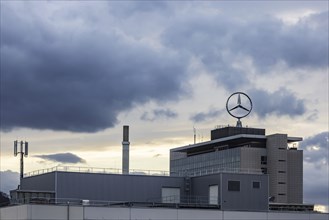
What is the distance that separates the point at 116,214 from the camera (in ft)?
294

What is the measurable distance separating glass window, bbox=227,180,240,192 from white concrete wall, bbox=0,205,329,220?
497 inches

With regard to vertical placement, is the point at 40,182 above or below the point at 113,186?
above

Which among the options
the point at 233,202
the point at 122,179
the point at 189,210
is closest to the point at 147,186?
the point at 122,179

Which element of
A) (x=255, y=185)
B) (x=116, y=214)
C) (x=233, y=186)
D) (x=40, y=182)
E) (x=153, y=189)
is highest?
(x=40, y=182)

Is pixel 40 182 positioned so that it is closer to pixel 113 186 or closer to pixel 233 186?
pixel 113 186

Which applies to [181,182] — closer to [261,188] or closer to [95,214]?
[261,188]

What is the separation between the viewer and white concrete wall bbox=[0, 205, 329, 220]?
291 feet

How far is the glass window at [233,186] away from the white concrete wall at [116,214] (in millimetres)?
12619

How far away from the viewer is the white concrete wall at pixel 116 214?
8862cm

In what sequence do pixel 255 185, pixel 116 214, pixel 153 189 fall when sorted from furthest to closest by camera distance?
1. pixel 153 189
2. pixel 255 185
3. pixel 116 214

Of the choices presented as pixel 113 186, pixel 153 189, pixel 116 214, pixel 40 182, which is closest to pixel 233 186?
pixel 153 189

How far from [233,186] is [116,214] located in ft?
84.4

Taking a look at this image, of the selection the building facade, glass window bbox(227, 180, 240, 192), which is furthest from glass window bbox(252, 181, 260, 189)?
glass window bbox(227, 180, 240, 192)

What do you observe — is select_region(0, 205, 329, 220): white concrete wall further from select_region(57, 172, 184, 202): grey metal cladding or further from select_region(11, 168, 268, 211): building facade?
select_region(57, 172, 184, 202): grey metal cladding
